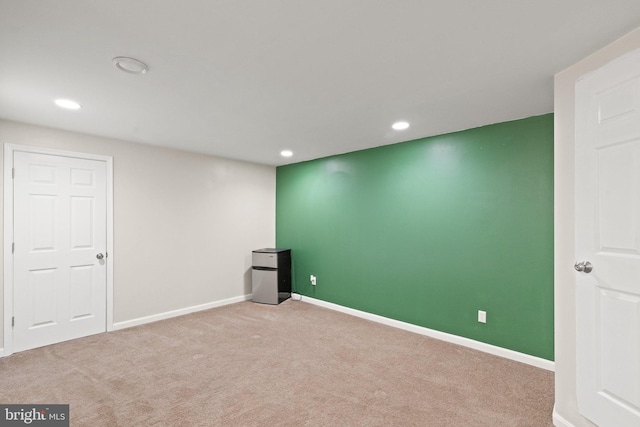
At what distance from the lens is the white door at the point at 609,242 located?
1567 mm

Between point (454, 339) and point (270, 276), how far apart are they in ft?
8.79

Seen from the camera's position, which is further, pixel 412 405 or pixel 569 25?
pixel 412 405

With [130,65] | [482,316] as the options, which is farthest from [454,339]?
[130,65]

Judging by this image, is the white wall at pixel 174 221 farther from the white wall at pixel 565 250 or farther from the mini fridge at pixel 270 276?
the white wall at pixel 565 250

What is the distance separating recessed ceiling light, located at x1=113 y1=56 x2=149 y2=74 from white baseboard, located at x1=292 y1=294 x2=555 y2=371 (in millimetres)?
3558

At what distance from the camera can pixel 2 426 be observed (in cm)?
197

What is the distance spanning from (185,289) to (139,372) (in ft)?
5.66

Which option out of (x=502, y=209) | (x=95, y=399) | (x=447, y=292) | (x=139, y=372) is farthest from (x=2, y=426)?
(x=502, y=209)

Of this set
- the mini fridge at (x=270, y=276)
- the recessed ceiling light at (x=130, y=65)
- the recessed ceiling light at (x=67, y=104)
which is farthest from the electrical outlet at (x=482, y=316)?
the recessed ceiling light at (x=67, y=104)

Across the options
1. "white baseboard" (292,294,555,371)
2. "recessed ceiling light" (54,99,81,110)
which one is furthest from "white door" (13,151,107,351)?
"white baseboard" (292,294,555,371)

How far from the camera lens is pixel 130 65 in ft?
6.19

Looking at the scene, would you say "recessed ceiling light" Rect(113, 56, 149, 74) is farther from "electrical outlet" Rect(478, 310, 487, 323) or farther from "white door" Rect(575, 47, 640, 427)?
"electrical outlet" Rect(478, 310, 487, 323)

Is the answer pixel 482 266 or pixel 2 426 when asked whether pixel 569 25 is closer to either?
pixel 482 266

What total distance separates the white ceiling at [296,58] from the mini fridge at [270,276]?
235 centimetres
